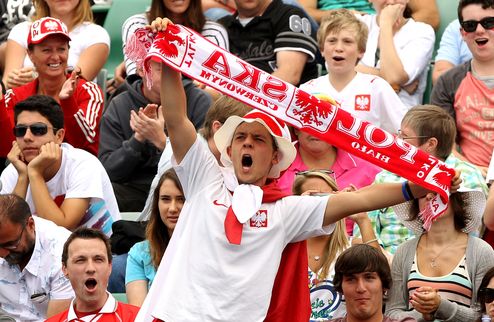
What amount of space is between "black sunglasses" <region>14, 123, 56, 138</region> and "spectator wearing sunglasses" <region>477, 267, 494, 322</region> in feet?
10.2

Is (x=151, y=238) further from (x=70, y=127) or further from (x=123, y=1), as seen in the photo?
(x=123, y=1)

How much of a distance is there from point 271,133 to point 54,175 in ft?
8.43

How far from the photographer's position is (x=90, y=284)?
661 cm

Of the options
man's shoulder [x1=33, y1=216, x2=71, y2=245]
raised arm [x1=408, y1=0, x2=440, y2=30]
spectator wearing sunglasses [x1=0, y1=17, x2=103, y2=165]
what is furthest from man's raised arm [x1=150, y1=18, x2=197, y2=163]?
raised arm [x1=408, y1=0, x2=440, y2=30]

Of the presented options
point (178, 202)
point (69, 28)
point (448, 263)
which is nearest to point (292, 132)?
point (178, 202)

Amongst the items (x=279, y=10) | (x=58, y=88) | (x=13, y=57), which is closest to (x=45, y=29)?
(x=58, y=88)

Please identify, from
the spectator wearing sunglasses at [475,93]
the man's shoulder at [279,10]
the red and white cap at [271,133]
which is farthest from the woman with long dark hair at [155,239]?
the man's shoulder at [279,10]

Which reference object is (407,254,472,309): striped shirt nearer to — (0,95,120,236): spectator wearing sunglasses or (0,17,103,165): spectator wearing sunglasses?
(0,95,120,236): spectator wearing sunglasses

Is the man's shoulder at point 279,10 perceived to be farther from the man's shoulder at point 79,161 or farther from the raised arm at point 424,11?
the man's shoulder at point 79,161

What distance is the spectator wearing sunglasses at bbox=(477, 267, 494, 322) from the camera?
6309 millimetres

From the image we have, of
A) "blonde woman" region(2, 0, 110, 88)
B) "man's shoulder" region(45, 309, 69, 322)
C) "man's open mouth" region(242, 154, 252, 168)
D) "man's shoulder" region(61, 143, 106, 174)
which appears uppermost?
"blonde woman" region(2, 0, 110, 88)

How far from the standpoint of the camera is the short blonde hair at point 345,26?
883 centimetres

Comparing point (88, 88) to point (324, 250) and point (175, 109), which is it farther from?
point (175, 109)

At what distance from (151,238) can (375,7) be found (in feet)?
11.0
